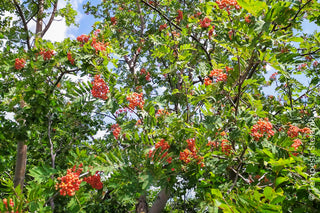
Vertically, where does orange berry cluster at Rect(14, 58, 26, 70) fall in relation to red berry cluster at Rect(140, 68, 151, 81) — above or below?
below

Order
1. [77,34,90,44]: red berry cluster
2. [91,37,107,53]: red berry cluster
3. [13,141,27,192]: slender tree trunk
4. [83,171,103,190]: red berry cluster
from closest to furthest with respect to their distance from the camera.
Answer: [91,37,107,53]: red berry cluster < [83,171,103,190]: red berry cluster < [77,34,90,44]: red berry cluster < [13,141,27,192]: slender tree trunk

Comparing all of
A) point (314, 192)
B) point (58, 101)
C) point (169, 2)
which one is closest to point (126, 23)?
point (169, 2)

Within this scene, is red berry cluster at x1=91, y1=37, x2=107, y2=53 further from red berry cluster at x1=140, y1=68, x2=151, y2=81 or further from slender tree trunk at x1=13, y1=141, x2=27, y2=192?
red berry cluster at x1=140, y1=68, x2=151, y2=81

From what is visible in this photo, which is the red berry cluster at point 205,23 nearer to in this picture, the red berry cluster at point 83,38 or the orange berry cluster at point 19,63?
the red berry cluster at point 83,38

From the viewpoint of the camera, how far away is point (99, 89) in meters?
2.73

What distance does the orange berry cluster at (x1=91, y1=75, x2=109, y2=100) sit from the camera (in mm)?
2697

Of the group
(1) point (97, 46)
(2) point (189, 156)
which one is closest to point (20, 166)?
(1) point (97, 46)

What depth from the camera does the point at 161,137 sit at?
2.84 metres

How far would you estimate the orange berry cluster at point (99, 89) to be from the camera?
2.70 metres

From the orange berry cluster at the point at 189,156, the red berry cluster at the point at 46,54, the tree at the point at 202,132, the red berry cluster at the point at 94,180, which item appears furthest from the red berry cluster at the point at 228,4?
the red berry cluster at the point at 94,180

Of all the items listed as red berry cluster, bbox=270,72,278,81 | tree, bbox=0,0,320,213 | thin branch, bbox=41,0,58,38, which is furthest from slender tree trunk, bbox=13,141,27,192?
red berry cluster, bbox=270,72,278,81

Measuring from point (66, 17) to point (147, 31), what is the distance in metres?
2.29

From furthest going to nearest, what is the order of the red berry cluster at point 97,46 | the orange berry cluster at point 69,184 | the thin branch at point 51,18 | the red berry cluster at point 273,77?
1. the red berry cluster at point 273,77
2. the thin branch at point 51,18
3. the red berry cluster at point 97,46
4. the orange berry cluster at point 69,184

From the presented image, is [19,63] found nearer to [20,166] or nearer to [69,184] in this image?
[20,166]
